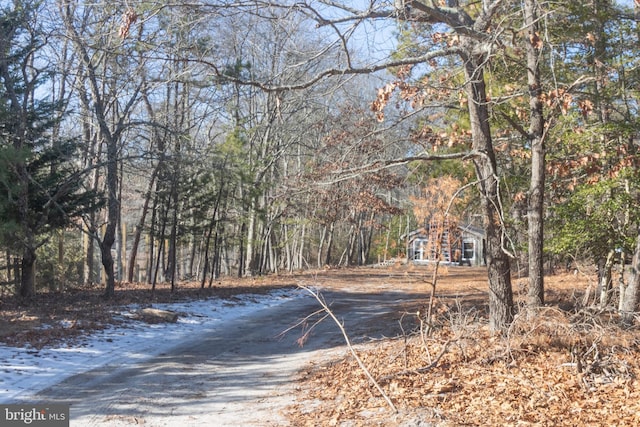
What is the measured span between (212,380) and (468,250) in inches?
1603

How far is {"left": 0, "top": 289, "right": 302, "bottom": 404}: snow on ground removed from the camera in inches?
304

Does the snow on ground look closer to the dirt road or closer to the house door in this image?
the dirt road

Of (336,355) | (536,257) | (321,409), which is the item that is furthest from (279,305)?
(321,409)

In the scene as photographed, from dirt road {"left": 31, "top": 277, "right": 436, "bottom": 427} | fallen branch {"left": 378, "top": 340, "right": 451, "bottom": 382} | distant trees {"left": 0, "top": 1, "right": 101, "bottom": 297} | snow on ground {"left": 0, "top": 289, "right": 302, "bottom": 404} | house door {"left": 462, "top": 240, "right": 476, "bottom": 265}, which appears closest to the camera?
dirt road {"left": 31, "top": 277, "right": 436, "bottom": 427}

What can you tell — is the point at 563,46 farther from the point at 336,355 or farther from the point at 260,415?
the point at 260,415

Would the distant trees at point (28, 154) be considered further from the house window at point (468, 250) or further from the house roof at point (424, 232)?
the house window at point (468, 250)

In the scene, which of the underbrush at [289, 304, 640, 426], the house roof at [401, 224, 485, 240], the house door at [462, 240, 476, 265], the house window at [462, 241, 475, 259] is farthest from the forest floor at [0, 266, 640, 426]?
the house window at [462, 241, 475, 259]

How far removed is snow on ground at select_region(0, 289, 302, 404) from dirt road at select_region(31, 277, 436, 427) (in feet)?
0.95

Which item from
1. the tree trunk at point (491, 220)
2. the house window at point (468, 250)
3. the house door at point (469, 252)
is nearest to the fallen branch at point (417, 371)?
the tree trunk at point (491, 220)

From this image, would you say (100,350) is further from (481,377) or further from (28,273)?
(28,273)

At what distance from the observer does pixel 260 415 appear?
647 cm

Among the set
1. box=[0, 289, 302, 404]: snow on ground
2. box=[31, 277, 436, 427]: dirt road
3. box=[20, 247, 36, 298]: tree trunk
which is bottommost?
box=[31, 277, 436, 427]: dirt road

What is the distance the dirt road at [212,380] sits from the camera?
6465 millimetres

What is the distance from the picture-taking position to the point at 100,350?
9.80 meters
